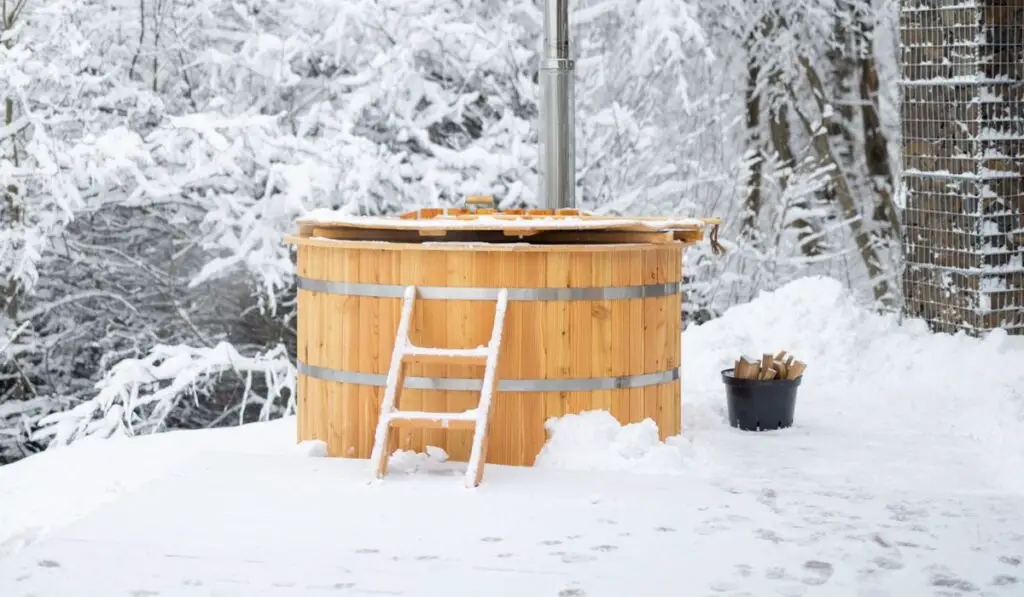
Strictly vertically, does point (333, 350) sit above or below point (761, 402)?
above

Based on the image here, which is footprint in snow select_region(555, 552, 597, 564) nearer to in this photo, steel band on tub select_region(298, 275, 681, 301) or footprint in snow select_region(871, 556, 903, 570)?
footprint in snow select_region(871, 556, 903, 570)

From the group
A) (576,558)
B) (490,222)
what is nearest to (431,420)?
(490,222)

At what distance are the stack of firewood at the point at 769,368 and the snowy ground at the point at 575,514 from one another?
0.29 meters

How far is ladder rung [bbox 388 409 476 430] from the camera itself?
19.4ft

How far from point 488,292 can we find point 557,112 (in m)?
2.71

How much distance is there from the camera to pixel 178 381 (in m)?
11.1

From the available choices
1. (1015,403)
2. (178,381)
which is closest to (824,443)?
(1015,403)

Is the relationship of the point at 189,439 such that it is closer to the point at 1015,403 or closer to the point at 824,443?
the point at 824,443

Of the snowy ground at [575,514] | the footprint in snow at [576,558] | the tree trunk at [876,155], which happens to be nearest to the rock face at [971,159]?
the snowy ground at [575,514]

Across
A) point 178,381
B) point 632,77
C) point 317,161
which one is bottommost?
point 178,381

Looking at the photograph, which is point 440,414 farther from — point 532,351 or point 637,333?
point 637,333

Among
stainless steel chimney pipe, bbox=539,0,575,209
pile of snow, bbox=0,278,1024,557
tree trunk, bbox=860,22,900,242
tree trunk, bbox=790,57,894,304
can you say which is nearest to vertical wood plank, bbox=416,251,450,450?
pile of snow, bbox=0,278,1024,557

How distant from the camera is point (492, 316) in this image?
615 centimetres

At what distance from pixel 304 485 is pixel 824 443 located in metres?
2.63
